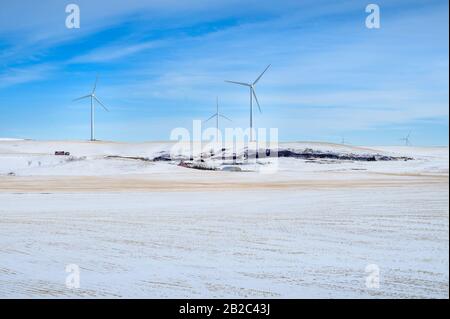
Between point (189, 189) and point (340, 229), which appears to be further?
point (189, 189)

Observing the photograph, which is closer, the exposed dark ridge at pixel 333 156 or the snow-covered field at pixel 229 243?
the snow-covered field at pixel 229 243

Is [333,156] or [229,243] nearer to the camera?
[229,243]

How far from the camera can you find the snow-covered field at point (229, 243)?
760 centimetres

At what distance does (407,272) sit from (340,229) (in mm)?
3844

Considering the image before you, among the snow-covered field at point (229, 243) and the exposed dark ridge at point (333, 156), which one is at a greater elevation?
the exposed dark ridge at point (333, 156)

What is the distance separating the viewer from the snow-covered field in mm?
7598

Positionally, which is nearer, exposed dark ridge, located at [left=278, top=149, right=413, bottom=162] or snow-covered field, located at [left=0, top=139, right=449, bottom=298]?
snow-covered field, located at [left=0, top=139, right=449, bottom=298]

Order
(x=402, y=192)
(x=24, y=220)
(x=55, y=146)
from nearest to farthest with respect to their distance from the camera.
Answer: (x=24, y=220) < (x=402, y=192) < (x=55, y=146)

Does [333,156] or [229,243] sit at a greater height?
[333,156]

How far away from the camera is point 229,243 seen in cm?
1057

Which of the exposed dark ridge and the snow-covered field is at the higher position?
the exposed dark ridge
